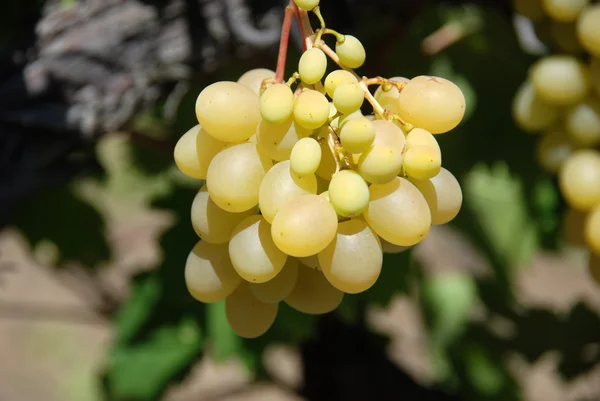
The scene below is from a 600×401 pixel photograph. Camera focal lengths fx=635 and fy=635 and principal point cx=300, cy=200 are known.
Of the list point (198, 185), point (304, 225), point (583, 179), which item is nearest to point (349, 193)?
point (304, 225)

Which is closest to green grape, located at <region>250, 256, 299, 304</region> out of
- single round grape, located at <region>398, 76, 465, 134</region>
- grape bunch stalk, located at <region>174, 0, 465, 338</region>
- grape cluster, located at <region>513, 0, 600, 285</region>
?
grape bunch stalk, located at <region>174, 0, 465, 338</region>

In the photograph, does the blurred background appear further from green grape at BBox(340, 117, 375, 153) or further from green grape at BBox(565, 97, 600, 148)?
green grape at BBox(340, 117, 375, 153)

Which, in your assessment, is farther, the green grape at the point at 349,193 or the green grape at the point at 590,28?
the green grape at the point at 590,28

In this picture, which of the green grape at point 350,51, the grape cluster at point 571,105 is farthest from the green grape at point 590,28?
the green grape at point 350,51

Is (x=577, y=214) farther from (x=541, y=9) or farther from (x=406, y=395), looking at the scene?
(x=406, y=395)

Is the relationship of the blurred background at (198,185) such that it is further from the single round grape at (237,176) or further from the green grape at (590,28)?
the single round grape at (237,176)

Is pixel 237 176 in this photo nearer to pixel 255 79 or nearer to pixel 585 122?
pixel 255 79
